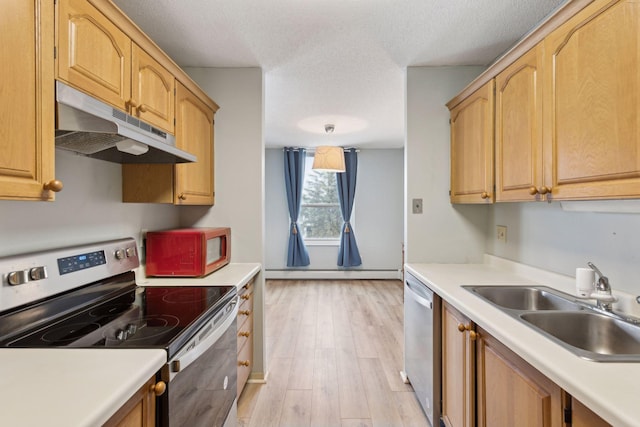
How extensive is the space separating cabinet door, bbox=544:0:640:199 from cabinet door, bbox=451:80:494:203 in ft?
1.64

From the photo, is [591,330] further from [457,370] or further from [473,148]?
[473,148]

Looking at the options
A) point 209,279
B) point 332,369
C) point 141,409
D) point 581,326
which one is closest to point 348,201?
point 332,369

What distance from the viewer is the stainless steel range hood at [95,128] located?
1.01 meters

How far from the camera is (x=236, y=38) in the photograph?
2041mm

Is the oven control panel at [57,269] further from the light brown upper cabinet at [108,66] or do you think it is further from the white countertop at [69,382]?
the light brown upper cabinet at [108,66]

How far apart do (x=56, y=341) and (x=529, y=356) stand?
147cm

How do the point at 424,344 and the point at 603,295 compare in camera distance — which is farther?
the point at 424,344

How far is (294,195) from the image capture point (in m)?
5.70

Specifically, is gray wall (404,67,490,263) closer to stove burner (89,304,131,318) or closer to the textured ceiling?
the textured ceiling

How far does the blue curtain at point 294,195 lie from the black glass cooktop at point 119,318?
402 centimetres

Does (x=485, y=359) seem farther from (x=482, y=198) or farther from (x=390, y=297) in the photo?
(x=390, y=297)

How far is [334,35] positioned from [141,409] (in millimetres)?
2075

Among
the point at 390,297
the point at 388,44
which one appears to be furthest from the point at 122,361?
the point at 390,297

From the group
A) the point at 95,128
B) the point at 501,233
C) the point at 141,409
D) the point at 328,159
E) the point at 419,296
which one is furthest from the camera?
the point at 328,159
